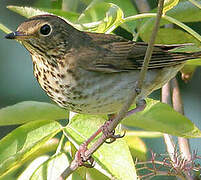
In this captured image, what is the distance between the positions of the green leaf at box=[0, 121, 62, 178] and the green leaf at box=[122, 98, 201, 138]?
43cm

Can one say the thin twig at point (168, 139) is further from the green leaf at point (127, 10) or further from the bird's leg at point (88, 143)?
the green leaf at point (127, 10)

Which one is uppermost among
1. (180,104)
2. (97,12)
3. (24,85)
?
(97,12)

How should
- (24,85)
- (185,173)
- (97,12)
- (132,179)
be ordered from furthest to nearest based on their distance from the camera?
(24,85), (97,12), (185,173), (132,179)

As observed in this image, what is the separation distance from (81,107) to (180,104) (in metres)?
0.75

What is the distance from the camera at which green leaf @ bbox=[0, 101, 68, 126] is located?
3.24m

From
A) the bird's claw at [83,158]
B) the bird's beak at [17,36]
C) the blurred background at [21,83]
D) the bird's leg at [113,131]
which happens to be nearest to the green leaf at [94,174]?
the bird's claw at [83,158]

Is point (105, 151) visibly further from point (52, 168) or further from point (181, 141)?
point (181, 141)

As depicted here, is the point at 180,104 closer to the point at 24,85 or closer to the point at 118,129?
the point at 118,129

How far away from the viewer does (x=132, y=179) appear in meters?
2.82

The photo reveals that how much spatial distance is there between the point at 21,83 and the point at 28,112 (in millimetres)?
3350

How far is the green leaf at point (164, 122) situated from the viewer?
306 centimetres

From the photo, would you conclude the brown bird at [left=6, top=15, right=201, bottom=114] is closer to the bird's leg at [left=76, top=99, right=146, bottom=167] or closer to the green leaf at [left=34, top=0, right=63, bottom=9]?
the bird's leg at [left=76, top=99, right=146, bottom=167]

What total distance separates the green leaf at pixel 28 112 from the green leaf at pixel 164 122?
0.43 meters

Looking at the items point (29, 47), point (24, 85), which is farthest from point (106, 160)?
point (24, 85)
